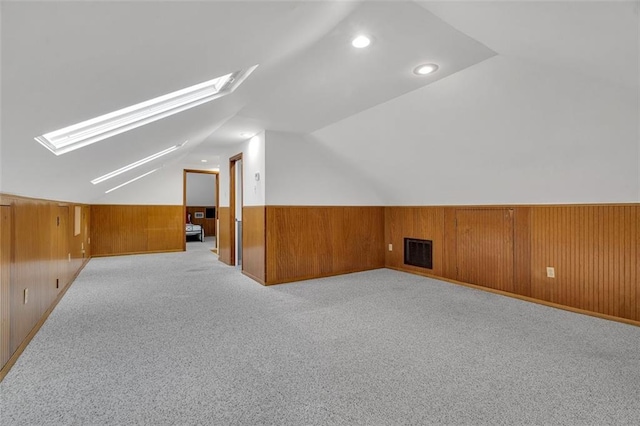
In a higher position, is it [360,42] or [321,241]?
[360,42]

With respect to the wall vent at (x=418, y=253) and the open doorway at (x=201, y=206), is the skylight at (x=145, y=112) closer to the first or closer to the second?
the wall vent at (x=418, y=253)

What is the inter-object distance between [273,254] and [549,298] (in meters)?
3.43

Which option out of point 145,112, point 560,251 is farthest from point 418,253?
point 145,112

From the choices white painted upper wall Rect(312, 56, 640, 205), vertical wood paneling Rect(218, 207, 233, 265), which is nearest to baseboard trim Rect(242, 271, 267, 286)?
vertical wood paneling Rect(218, 207, 233, 265)

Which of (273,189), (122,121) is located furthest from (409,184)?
(122,121)

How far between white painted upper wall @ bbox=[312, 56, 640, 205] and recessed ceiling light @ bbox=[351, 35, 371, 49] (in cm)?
98

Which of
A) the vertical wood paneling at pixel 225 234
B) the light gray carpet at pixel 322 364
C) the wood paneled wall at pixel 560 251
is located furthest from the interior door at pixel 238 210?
the wood paneled wall at pixel 560 251

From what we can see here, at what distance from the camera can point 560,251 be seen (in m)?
3.44

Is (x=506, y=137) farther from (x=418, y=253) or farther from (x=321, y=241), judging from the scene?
(x=321, y=241)

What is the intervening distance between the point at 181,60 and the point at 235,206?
183 inches

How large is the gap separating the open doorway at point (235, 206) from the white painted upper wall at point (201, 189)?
16.3 feet

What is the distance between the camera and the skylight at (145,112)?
2.24 m

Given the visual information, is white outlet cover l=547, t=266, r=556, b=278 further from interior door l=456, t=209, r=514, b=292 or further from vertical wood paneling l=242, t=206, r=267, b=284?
vertical wood paneling l=242, t=206, r=267, b=284

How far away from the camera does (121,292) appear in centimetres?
403
